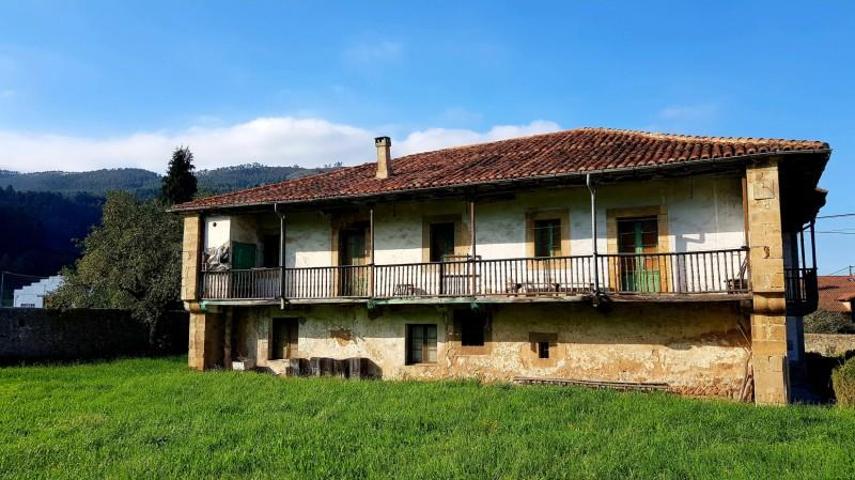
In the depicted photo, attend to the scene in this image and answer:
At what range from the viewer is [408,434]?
892 centimetres

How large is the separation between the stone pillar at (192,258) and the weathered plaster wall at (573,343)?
104 inches

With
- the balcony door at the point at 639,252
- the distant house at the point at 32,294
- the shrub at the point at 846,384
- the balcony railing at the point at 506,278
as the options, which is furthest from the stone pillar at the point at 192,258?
→ the distant house at the point at 32,294

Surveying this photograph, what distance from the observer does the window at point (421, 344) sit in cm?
1606

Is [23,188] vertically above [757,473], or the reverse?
[23,188]

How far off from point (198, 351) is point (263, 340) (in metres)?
1.80

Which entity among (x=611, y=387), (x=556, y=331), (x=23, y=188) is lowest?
(x=611, y=387)

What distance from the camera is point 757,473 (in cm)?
675

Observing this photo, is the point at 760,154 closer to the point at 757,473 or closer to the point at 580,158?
the point at 580,158

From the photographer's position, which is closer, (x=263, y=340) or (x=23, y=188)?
(x=263, y=340)

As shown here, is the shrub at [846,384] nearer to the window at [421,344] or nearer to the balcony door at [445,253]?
the balcony door at [445,253]

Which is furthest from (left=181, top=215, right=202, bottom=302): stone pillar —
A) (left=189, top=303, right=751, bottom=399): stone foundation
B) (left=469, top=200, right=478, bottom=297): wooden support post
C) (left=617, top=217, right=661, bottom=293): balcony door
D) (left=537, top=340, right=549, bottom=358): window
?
(left=617, top=217, right=661, bottom=293): balcony door

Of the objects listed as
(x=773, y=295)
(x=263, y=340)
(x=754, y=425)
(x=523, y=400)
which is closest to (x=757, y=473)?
(x=754, y=425)

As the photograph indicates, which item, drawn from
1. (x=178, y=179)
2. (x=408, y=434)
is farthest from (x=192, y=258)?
(x=178, y=179)

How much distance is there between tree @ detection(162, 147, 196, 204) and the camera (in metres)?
35.6
